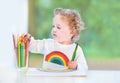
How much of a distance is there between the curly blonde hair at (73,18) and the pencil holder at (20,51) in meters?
0.21

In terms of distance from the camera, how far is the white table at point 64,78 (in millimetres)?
1062

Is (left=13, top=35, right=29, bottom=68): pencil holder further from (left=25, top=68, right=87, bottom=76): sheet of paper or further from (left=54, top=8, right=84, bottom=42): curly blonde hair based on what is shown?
(left=54, top=8, right=84, bottom=42): curly blonde hair

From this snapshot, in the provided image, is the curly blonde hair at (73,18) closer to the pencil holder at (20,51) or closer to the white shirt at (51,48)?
the white shirt at (51,48)

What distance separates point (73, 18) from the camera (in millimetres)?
1087

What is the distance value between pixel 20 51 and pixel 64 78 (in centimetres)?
24

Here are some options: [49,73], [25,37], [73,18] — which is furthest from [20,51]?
[73,18]

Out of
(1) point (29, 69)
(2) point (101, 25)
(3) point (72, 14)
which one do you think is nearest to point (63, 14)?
(3) point (72, 14)


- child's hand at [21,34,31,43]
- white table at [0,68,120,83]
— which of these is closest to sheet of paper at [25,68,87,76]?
white table at [0,68,120,83]

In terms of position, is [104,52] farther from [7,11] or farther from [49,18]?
[7,11]

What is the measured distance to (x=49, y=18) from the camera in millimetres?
1081

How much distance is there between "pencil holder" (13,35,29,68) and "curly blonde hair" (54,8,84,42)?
209 mm

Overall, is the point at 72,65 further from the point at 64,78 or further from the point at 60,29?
the point at 60,29

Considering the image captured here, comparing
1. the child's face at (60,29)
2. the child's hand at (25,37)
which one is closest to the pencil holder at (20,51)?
the child's hand at (25,37)

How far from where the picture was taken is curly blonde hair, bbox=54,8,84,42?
1.08 metres
